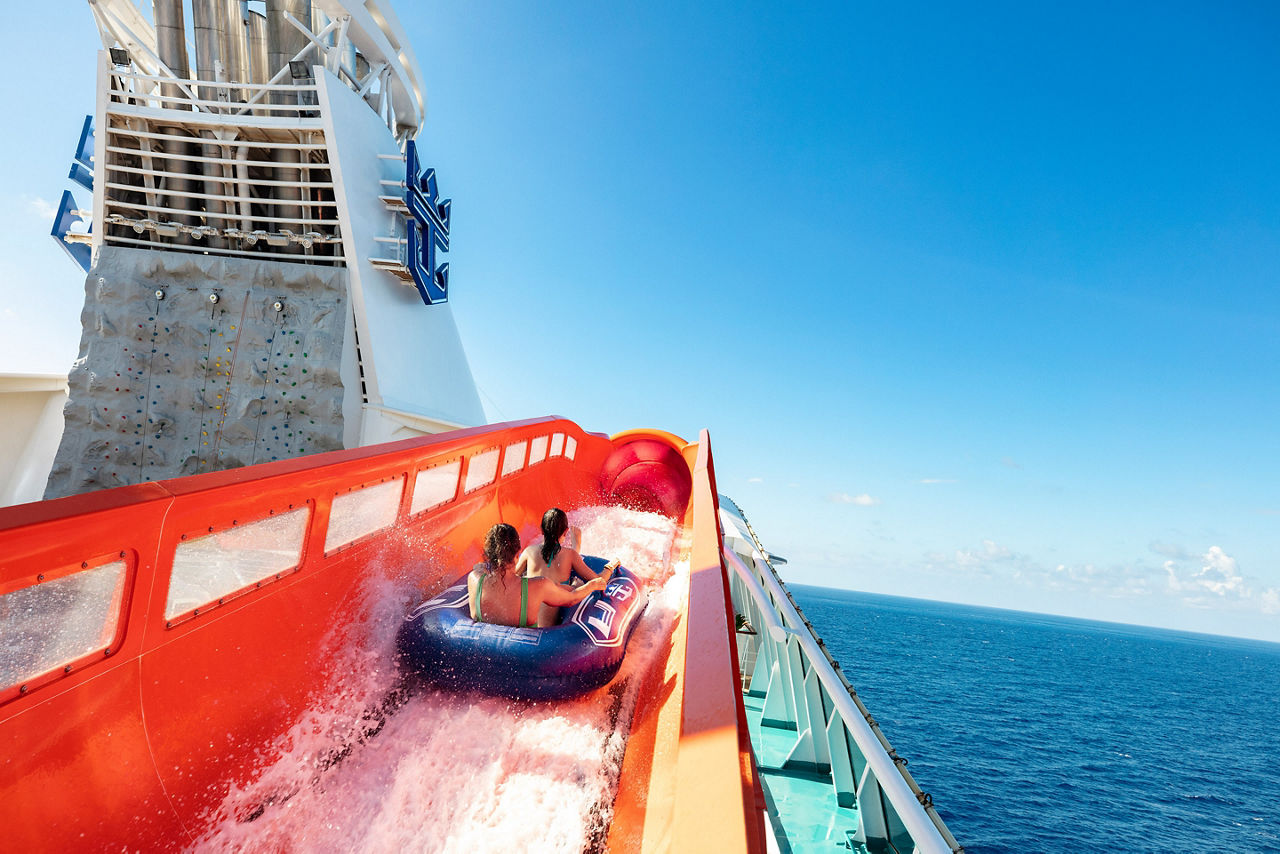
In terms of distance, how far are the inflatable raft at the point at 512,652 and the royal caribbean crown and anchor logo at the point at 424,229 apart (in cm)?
1017

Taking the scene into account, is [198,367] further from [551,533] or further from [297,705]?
[297,705]

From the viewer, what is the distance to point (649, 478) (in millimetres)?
8047

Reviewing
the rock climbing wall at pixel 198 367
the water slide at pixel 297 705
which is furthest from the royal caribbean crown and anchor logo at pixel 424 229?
the water slide at pixel 297 705

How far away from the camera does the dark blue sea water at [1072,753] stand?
23.8 metres

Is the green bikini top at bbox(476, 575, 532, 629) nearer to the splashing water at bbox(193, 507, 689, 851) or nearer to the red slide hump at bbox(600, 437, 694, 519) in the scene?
the splashing water at bbox(193, 507, 689, 851)

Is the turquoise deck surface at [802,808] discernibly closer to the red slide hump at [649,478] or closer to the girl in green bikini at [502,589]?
the girl in green bikini at [502,589]

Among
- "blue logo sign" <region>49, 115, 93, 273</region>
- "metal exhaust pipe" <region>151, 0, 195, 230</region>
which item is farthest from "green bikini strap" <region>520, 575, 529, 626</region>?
"blue logo sign" <region>49, 115, 93, 273</region>

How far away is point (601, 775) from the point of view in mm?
2572

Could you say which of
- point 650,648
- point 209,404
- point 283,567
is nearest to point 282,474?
point 283,567

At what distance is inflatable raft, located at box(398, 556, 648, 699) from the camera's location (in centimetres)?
289

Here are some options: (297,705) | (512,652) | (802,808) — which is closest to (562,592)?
(512,652)

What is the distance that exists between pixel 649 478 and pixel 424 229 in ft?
26.1

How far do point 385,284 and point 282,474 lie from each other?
10.2 meters

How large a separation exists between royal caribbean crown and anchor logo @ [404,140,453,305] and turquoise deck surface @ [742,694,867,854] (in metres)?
10.7
